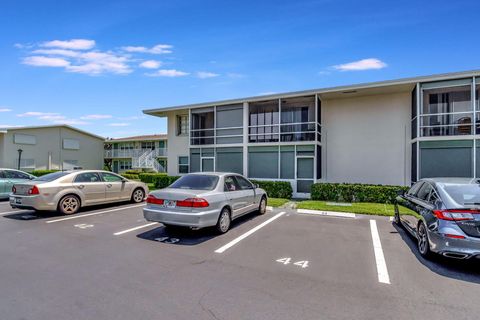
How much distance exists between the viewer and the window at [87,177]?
955cm

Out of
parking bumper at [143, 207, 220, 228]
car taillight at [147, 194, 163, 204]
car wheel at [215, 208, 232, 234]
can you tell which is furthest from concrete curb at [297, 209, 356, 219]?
car taillight at [147, 194, 163, 204]

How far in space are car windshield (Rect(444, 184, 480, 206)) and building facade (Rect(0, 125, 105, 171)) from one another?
31634 millimetres

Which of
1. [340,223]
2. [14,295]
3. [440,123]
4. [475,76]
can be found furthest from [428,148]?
[14,295]

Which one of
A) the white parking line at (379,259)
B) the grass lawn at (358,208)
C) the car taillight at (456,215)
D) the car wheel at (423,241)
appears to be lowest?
the white parking line at (379,259)

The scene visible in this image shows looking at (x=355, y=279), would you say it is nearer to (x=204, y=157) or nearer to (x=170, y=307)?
(x=170, y=307)

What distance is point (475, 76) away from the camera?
1084 centimetres

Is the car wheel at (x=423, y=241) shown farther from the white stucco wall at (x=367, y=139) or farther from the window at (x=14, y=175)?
the window at (x=14, y=175)

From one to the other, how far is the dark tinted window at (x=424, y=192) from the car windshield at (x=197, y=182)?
4770 millimetres

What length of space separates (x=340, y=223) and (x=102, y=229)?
673cm

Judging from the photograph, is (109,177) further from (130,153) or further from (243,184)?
(130,153)

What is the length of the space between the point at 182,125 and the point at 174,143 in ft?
4.51

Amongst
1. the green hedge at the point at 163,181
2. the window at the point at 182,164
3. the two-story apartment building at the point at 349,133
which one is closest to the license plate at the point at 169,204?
the two-story apartment building at the point at 349,133

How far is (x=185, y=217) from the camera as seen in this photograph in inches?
245

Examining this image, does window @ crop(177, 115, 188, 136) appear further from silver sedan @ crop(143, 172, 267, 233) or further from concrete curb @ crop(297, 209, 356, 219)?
silver sedan @ crop(143, 172, 267, 233)
